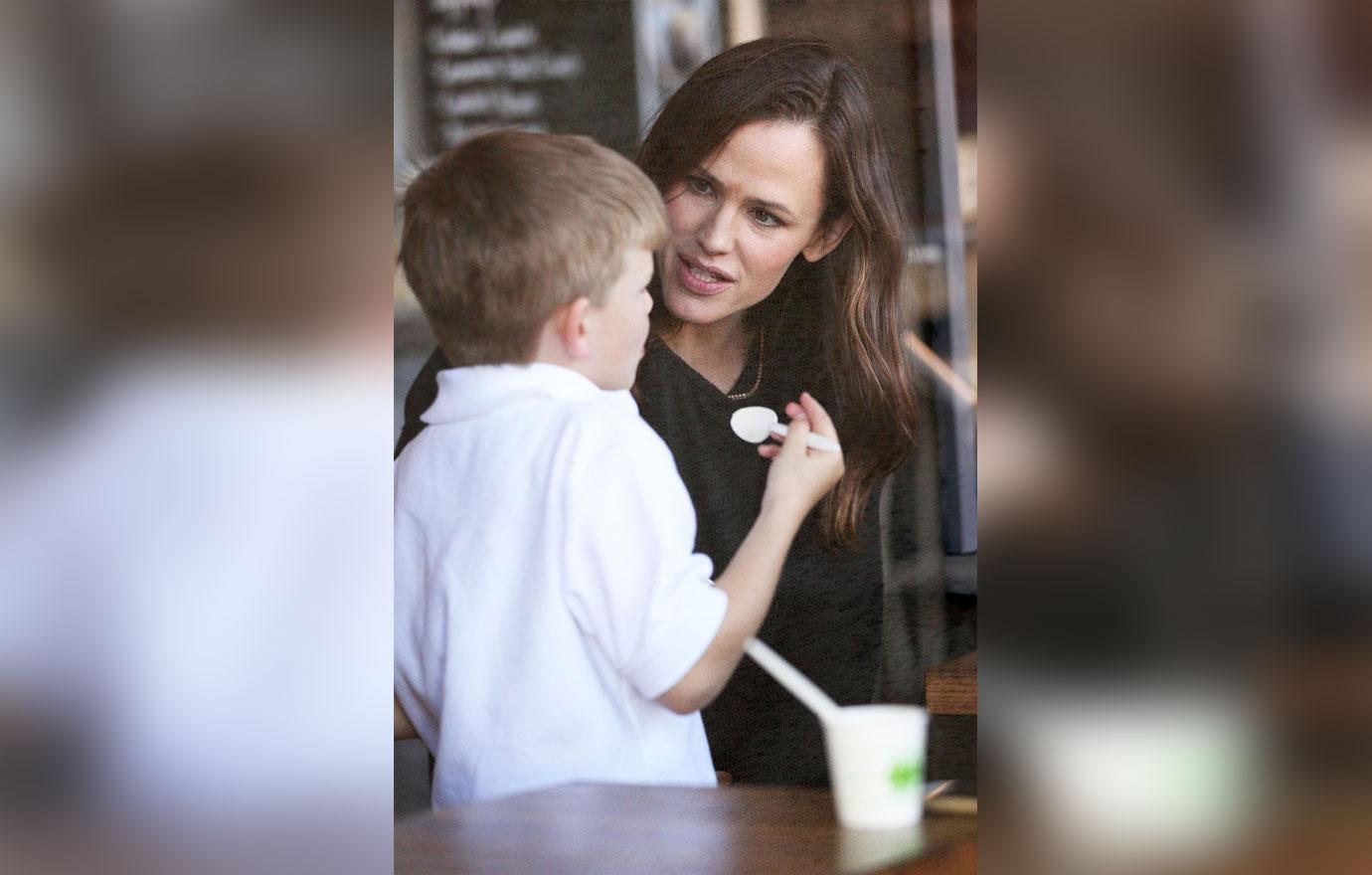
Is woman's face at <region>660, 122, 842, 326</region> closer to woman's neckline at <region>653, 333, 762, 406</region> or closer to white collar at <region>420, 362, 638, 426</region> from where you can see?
woman's neckline at <region>653, 333, 762, 406</region>

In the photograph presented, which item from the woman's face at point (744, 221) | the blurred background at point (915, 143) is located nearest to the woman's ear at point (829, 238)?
the woman's face at point (744, 221)

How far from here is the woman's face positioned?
7.02 ft

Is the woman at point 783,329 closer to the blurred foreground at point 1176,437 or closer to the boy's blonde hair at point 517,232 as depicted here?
the boy's blonde hair at point 517,232

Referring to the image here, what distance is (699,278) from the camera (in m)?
2.16

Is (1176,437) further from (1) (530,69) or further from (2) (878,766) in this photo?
(1) (530,69)

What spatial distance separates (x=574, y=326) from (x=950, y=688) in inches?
32.0

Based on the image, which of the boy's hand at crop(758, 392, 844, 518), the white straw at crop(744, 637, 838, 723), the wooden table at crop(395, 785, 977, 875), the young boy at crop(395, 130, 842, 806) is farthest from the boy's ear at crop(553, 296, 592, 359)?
the wooden table at crop(395, 785, 977, 875)

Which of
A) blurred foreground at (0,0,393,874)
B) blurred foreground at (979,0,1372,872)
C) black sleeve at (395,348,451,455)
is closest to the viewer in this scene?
blurred foreground at (979,0,1372,872)

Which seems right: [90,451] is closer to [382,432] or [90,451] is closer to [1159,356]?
[382,432]

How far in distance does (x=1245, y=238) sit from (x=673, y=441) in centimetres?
91

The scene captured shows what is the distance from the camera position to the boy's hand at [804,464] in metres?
2.14

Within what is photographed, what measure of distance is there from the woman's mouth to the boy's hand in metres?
0.22

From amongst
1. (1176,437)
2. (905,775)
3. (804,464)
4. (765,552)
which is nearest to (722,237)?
(804,464)

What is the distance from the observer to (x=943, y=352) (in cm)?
211
